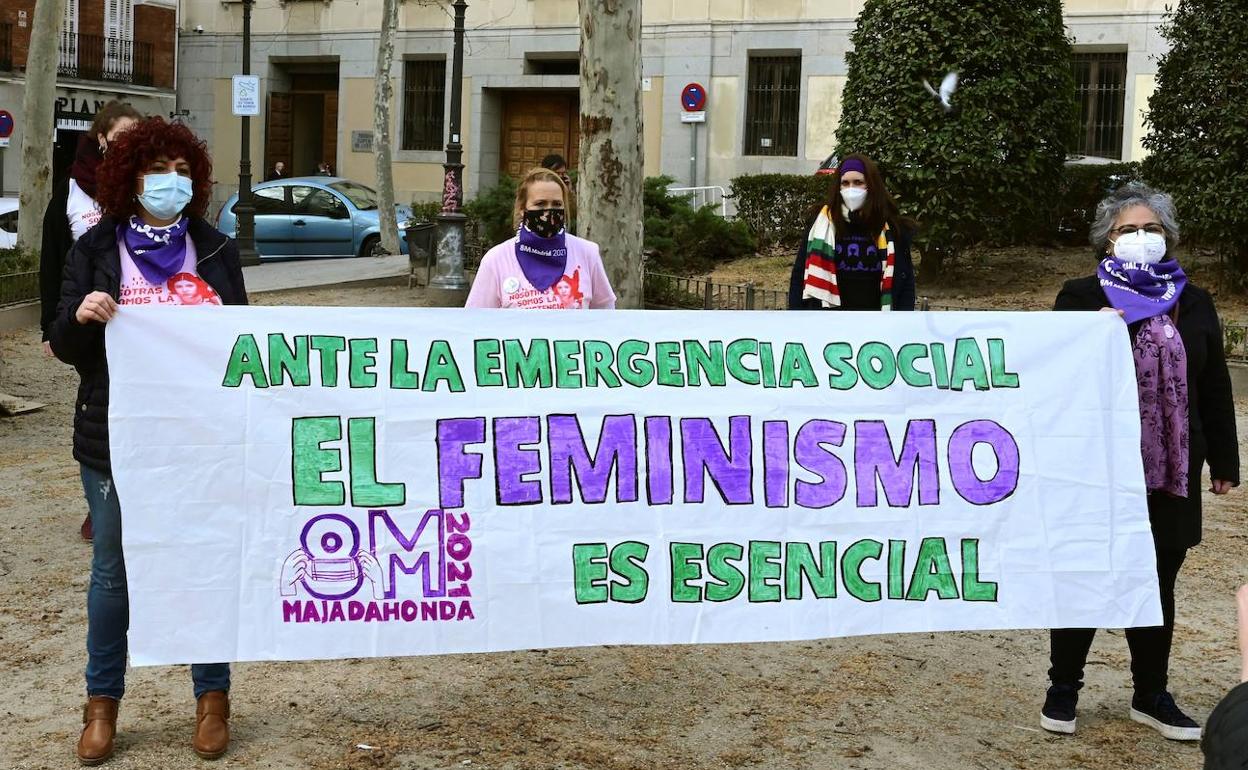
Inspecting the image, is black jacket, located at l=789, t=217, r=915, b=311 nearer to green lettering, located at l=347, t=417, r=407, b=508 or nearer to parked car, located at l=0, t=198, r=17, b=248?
green lettering, located at l=347, t=417, r=407, b=508

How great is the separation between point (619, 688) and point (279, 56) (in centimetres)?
3527

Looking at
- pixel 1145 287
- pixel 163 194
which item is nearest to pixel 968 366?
pixel 1145 287

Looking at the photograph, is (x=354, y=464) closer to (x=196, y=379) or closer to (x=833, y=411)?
(x=196, y=379)

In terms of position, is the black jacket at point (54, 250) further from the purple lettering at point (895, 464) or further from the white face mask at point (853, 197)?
the white face mask at point (853, 197)

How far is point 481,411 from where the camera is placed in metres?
4.75

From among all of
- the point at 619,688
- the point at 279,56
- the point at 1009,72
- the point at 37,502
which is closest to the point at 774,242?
the point at 1009,72

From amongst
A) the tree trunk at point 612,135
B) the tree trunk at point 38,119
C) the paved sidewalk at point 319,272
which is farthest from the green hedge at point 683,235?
the tree trunk at point 38,119

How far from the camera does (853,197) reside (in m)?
7.18

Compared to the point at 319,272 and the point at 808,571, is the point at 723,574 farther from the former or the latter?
the point at 319,272

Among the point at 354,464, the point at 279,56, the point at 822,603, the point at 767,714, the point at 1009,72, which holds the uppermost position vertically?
the point at 279,56

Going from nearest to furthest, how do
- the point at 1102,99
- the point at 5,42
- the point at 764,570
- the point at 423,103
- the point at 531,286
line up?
the point at 764,570 → the point at 531,286 → the point at 1102,99 → the point at 423,103 → the point at 5,42

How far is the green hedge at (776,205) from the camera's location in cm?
2156

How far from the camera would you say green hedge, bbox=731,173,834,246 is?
21562 millimetres

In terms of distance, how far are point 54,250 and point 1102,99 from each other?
26.2m
